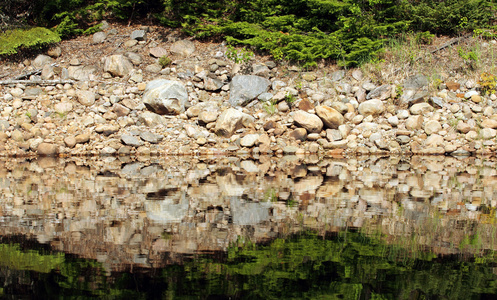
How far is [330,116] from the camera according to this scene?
10938 mm

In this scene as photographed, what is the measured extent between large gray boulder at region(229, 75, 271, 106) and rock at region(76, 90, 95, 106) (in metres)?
3.89

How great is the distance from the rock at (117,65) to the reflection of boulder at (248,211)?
8.63 metres

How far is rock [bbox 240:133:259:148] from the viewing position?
1088 cm

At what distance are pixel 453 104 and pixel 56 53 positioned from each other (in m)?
11.9

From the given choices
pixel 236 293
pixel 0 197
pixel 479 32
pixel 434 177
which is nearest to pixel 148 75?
pixel 0 197

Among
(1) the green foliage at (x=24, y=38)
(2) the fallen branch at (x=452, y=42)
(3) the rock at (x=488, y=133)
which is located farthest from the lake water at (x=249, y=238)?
(1) the green foliage at (x=24, y=38)

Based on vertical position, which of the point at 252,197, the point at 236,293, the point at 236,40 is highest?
the point at 236,40

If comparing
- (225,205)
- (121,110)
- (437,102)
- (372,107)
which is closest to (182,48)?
(121,110)

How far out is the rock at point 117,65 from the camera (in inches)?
486

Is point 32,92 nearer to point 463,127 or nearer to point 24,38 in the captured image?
point 24,38

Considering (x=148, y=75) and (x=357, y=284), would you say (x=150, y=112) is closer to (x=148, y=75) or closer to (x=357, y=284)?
(x=148, y=75)

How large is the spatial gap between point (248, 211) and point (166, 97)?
757 cm

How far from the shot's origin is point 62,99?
11734mm

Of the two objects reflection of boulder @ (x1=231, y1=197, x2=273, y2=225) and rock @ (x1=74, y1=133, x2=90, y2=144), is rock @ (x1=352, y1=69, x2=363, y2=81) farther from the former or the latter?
reflection of boulder @ (x1=231, y1=197, x2=273, y2=225)
